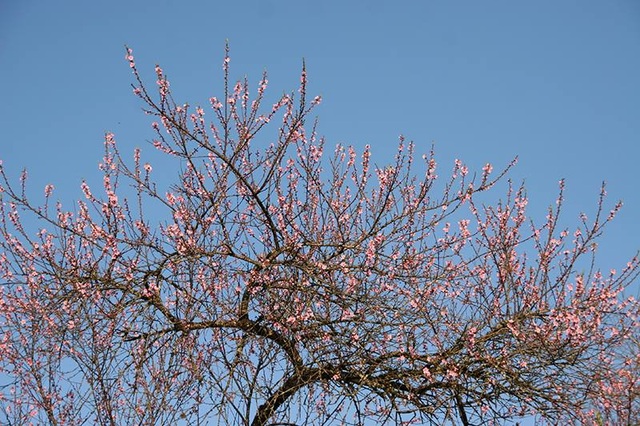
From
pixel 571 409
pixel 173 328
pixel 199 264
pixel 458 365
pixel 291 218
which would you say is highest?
pixel 291 218

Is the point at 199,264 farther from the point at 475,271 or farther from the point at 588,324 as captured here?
the point at 588,324

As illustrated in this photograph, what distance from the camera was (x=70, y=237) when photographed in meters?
6.51

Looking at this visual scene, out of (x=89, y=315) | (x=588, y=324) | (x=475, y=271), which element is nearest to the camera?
(x=89, y=315)

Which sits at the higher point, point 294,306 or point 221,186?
point 221,186

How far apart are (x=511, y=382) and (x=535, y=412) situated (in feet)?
1.11

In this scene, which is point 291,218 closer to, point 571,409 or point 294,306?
point 294,306

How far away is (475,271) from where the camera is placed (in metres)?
6.74

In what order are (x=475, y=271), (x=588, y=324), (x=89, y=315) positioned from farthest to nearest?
1. (x=475, y=271)
2. (x=588, y=324)
3. (x=89, y=315)

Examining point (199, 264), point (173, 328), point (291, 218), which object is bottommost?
point (173, 328)

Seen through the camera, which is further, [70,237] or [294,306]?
[70,237]

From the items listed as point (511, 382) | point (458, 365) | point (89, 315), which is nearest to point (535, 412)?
point (511, 382)

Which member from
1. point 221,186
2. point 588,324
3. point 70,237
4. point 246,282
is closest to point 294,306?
point 246,282

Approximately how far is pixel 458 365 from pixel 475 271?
3.93 feet

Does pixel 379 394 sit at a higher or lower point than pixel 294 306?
lower
